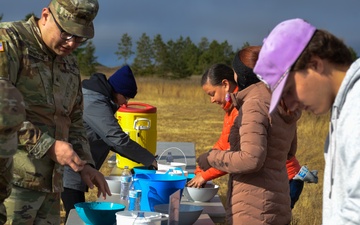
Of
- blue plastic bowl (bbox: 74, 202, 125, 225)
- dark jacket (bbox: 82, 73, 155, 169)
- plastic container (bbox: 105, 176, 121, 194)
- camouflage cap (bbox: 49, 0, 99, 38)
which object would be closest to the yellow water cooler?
dark jacket (bbox: 82, 73, 155, 169)

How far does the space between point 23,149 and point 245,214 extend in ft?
3.70

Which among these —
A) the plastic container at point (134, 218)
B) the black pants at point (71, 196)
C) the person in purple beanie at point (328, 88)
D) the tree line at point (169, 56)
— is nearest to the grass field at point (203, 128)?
the black pants at point (71, 196)

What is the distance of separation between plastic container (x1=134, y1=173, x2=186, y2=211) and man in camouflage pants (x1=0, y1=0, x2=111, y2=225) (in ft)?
1.28

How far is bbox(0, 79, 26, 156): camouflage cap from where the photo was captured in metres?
1.91

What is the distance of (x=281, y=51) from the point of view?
1847 millimetres

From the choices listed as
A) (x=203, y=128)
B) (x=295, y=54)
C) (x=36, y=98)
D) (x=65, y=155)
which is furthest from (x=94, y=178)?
(x=203, y=128)

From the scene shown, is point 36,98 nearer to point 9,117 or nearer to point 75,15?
point 75,15

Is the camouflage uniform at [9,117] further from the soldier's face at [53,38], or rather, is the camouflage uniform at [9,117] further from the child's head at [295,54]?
the soldier's face at [53,38]

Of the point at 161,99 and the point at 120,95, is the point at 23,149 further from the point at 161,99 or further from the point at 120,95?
the point at 161,99

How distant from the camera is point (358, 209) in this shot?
168 cm

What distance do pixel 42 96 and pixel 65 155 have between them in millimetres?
324

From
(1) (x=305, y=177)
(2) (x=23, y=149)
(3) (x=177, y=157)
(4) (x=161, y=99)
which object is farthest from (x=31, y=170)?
(4) (x=161, y=99)

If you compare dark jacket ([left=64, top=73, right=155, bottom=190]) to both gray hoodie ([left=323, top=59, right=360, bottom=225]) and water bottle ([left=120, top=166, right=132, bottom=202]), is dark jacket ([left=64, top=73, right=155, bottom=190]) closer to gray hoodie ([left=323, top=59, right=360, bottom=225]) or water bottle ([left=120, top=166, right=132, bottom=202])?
water bottle ([left=120, top=166, right=132, bottom=202])

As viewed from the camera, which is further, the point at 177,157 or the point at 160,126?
the point at 160,126
